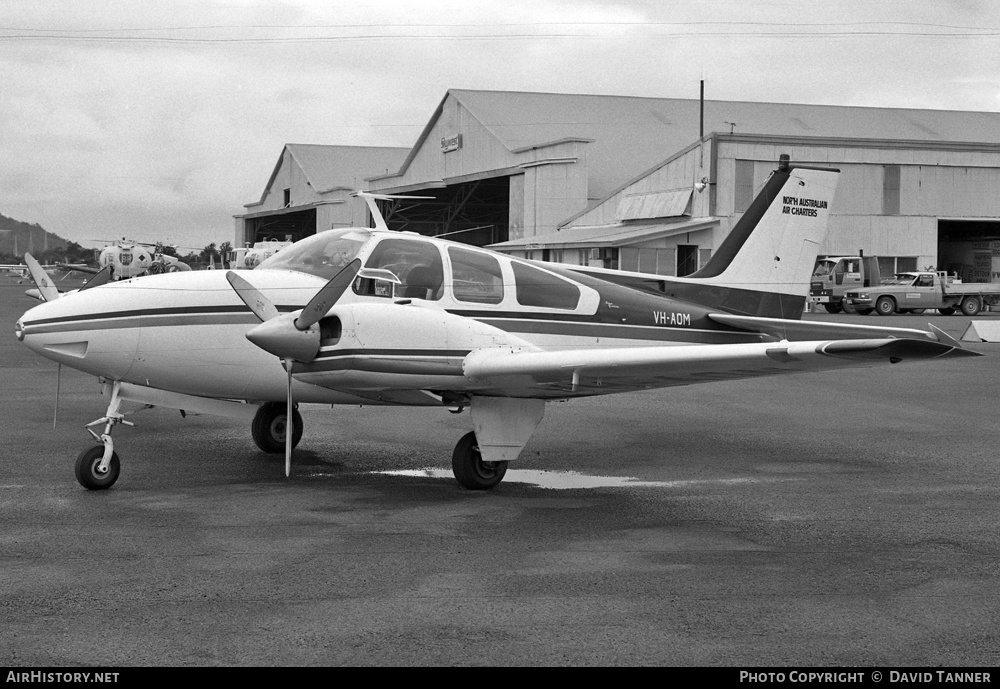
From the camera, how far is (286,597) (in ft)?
19.5

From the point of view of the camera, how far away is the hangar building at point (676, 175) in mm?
42281

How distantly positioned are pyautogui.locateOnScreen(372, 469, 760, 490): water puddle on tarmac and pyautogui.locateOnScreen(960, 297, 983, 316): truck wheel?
33.8 meters

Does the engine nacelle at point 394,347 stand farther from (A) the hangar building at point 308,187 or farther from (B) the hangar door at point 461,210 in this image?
(A) the hangar building at point 308,187

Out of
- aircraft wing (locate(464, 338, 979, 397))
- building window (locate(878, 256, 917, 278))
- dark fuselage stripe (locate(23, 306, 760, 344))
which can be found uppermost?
building window (locate(878, 256, 917, 278))

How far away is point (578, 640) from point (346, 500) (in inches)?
152

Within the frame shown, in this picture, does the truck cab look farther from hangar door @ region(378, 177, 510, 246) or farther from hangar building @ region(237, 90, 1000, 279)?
hangar door @ region(378, 177, 510, 246)

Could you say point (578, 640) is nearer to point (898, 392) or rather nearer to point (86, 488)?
point (86, 488)

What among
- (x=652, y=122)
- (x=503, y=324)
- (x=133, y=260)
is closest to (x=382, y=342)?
(x=503, y=324)

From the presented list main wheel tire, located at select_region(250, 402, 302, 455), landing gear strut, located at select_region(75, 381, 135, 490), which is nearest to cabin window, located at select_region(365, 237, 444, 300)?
main wheel tire, located at select_region(250, 402, 302, 455)

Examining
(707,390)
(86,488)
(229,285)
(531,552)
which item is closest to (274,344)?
(229,285)

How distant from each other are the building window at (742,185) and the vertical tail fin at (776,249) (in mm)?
29836

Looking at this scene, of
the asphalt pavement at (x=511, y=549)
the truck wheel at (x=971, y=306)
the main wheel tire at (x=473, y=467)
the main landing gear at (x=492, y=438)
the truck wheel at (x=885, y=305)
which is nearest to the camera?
the asphalt pavement at (x=511, y=549)

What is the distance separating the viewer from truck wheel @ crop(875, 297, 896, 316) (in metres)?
39.4

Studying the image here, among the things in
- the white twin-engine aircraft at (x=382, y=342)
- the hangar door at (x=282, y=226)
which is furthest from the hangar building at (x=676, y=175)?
the white twin-engine aircraft at (x=382, y=342)
